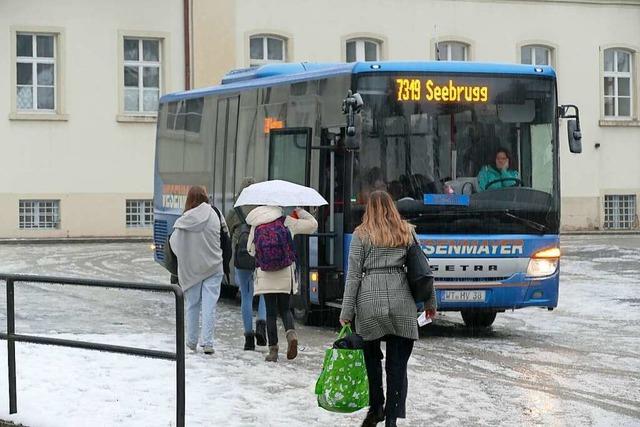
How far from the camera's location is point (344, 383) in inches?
363

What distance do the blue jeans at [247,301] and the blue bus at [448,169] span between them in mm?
1712

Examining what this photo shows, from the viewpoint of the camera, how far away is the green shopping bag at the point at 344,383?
9203 millimetres

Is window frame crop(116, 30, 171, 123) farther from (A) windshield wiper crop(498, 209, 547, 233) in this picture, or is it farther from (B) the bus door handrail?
(A) windshield wiper crop(498, 209, 547, 233)

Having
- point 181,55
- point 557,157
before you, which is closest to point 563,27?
point 181,55

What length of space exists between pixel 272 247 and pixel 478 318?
4.44 m

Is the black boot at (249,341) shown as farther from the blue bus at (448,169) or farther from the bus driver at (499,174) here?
the bus driver at (499,174)

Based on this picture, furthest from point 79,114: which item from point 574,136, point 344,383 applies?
point 344,383

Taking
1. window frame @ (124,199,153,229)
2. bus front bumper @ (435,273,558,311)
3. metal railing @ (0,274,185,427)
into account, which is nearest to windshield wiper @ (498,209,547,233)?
bus front bumper @ (435,273,558,311)

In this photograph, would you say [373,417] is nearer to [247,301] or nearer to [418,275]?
[418,275]

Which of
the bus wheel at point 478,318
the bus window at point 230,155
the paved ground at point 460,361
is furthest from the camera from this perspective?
the bus window at point 230,155

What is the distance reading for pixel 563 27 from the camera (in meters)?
37.5

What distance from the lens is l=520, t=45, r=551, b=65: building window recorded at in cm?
3747

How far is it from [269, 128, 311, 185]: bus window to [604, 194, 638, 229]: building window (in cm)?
2220

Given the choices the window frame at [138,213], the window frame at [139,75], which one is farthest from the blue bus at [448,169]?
the window frame at [139,75]
